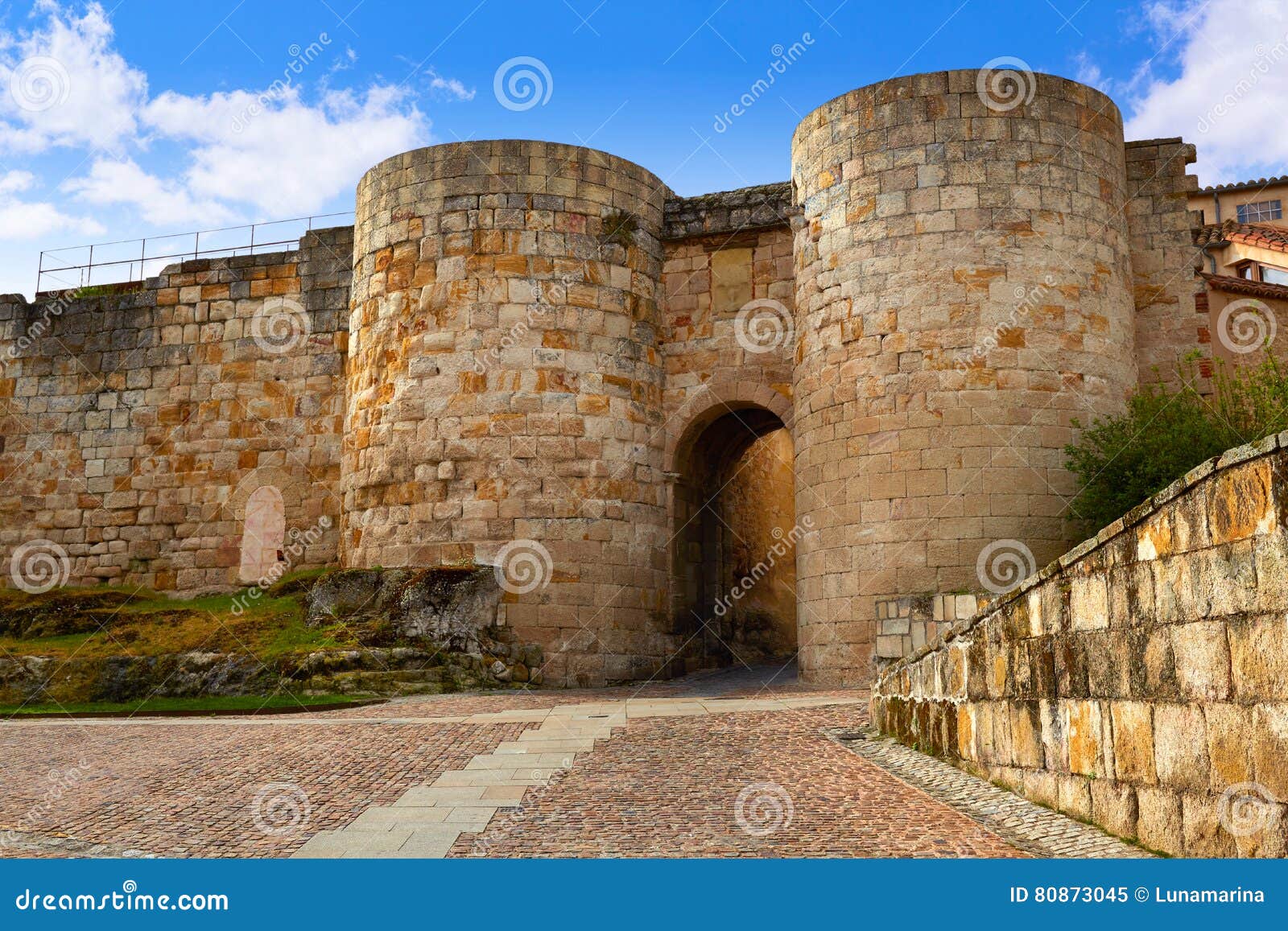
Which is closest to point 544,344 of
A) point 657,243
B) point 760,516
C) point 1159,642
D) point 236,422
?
point 657,243

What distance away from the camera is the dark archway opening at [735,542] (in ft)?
55.6

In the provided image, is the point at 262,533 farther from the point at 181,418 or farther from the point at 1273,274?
the point at 1273,274

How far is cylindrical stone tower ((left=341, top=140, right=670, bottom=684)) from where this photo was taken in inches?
605

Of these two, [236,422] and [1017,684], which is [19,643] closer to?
[236,422]

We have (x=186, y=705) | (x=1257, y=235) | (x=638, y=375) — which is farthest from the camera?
(x=1257, y=235)
